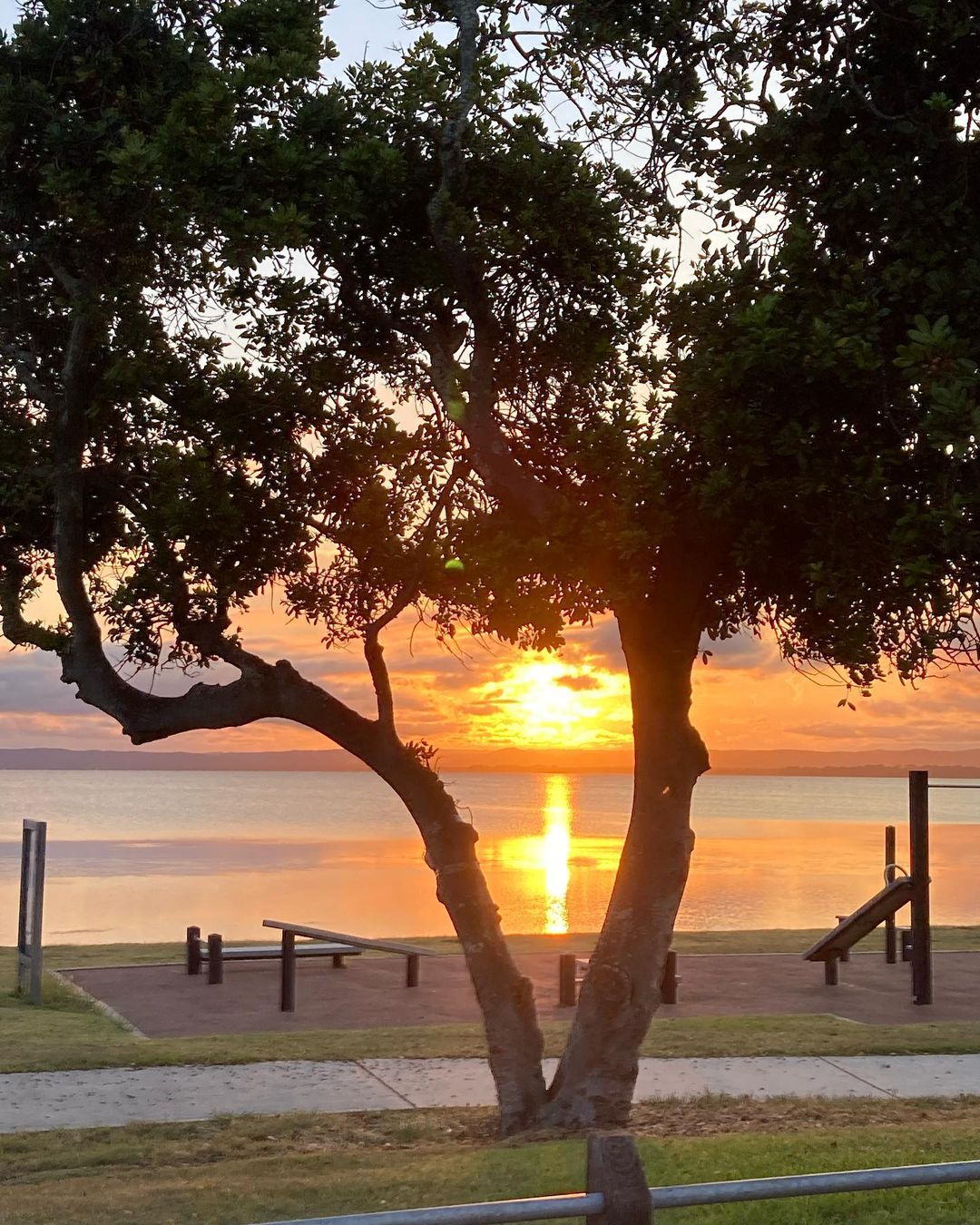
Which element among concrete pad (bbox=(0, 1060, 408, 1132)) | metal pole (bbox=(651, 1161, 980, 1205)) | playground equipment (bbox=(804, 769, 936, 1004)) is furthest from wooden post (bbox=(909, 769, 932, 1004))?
metal pole (bbox=(651, 1161, 980, 1205))

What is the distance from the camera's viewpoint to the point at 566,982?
17.8 m

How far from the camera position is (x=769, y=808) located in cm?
19462

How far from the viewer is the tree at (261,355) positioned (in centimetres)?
1066

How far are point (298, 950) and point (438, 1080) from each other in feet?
24.9

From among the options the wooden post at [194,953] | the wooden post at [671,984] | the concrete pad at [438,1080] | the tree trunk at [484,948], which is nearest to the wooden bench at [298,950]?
the wooden post at [194,953]

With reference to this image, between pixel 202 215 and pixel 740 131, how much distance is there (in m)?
3.83

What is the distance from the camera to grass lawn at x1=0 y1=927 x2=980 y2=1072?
1376 cm

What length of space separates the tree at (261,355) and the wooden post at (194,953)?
346 inches

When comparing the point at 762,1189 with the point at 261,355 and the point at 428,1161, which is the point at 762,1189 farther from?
the point at 261,355

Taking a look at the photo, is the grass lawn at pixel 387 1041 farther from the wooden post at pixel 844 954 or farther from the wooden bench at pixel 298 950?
the wooden post at pixel 844 954

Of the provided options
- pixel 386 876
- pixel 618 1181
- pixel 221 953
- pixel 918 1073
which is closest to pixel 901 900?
pixel 918 1073

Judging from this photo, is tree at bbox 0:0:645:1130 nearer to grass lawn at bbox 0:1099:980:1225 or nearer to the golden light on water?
grass lawn at bbox 0:1099:980:1225

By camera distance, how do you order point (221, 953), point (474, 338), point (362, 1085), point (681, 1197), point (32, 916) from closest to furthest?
point (681, 1197) → point (474, 338) → point (362, 1085) → point (32, 916) → point (221, 953)

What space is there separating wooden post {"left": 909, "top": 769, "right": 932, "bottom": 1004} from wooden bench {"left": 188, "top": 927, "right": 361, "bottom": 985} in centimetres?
766
